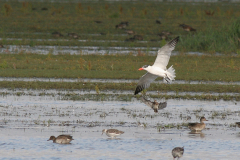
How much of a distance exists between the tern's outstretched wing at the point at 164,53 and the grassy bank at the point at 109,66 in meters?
7.07

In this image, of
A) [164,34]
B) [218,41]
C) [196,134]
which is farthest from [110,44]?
[196,134]

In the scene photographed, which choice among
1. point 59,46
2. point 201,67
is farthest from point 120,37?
point 201,67

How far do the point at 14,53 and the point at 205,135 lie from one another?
18436 millimetres

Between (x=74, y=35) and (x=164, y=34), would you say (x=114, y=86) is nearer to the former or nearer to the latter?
(x=74, y=35)

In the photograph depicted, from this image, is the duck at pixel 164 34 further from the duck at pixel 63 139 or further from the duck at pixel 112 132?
the duck at pixel 63 139

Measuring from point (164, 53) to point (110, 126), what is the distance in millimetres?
2697

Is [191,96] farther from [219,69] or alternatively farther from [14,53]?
[14,53]

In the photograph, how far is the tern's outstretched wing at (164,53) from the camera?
1436 centimetres

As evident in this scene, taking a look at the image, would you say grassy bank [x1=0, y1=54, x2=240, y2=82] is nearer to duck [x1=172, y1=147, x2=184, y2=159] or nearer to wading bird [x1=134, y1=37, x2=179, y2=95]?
wading bird [x1=134, y1=37, x2=179, y2=95]

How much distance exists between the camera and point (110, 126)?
44.0 feet

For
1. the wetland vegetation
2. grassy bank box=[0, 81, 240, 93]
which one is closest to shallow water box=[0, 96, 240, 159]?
grassy bank box=[0, 81, 240, 93]

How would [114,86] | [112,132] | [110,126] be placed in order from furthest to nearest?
[114,86]
[110,126]
[112,132]

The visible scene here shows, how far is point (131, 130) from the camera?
13039 millimetres

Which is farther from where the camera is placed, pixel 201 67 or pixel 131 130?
pixel 201 67
